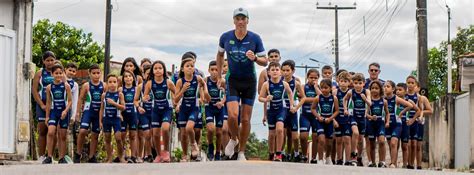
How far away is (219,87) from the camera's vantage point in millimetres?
15336

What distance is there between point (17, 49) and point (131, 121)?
159 inches

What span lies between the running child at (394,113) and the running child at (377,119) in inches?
5.9

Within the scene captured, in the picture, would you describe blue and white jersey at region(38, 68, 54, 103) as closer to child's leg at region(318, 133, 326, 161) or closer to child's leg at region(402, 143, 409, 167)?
child's leg at region(318, 133, 326, 161)

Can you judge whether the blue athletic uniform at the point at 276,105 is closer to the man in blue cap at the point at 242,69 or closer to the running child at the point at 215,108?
the running child at the point at 215,108

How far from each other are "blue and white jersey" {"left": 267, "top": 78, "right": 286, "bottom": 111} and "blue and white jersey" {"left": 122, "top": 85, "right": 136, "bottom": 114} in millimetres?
2457

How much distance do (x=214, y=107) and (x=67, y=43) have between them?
127 ft

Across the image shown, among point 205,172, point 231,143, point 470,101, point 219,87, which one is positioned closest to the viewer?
point 205,172

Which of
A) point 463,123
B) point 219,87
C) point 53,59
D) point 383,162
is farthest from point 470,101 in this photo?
point 53,59

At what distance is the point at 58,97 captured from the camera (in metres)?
15.6

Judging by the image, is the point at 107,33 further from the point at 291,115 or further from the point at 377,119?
the point at 291,115

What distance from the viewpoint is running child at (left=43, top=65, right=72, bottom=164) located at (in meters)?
15.5

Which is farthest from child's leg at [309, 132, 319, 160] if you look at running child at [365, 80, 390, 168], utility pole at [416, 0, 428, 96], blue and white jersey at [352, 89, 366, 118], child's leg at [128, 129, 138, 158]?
utility pole at [416, 0, 428, 96]

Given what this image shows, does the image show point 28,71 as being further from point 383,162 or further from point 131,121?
point 383,162

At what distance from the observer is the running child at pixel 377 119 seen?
16891 millimetres
